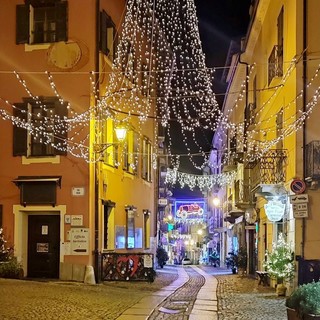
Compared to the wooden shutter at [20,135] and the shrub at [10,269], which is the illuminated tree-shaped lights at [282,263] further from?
the wooden shutter at [20,135]

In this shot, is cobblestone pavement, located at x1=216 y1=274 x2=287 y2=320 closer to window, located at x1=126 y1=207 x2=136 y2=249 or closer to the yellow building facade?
the yellow building facade

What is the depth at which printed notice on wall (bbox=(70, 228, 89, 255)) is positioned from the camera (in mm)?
18984

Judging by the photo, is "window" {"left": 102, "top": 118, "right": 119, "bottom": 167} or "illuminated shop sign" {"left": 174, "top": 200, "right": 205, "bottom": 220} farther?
"illuminated shop sign" {"left": 174, "top": 200, "right": 205, "bottom": 220}

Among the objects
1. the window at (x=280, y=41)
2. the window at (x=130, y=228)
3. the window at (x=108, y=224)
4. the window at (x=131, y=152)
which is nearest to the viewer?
the window at (x=280, y=41)

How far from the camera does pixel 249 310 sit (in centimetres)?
1345

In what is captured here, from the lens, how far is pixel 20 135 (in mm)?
19656

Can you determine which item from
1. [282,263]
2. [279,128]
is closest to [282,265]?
[282,263]

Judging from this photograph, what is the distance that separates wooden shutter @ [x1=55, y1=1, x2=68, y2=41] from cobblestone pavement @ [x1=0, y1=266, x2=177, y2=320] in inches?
299

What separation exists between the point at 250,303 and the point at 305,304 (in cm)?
658

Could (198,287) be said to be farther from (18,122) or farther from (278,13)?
(278,13)

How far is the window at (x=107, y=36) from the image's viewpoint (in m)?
20.2

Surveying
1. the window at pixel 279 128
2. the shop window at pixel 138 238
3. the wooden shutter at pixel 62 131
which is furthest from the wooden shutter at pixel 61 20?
the shop window at pixel 138 238

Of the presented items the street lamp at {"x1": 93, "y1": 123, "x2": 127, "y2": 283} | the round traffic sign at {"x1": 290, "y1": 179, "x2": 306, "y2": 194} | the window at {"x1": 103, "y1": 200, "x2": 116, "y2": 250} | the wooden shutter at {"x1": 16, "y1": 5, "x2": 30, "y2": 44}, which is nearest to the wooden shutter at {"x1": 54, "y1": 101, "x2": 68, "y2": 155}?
the street lamp at {"x1": 93, "y1": 123, "x2": 127, "y2": 283}

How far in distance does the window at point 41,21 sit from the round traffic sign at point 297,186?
343 inches
